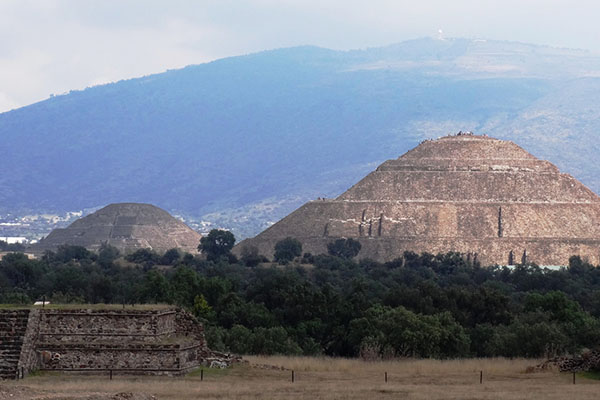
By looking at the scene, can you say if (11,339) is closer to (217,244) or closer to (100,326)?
(100,326)

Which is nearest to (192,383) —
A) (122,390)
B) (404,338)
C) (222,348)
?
(122,390)

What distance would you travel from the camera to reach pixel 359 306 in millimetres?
83938

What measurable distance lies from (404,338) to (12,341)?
23.3 m

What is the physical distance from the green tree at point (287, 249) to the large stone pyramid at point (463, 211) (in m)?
6.08

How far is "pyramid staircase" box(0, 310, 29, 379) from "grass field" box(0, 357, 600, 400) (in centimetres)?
87

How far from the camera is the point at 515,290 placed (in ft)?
392

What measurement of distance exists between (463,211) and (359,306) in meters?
91.6

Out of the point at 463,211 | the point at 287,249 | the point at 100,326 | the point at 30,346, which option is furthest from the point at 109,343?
the point at 463,211

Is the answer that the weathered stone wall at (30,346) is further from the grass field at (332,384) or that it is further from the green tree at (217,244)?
the green tree at (217,244)

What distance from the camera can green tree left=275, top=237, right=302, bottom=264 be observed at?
515 ft

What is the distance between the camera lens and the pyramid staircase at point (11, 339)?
1918 inches

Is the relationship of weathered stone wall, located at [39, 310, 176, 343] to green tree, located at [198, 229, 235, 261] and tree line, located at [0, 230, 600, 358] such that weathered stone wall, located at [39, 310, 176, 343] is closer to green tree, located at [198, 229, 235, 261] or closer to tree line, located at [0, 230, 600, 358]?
tree line, located at [0, 230, 600, 358]

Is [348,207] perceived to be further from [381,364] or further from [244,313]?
[381,364]

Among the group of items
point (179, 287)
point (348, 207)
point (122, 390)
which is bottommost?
point (122, 390)
